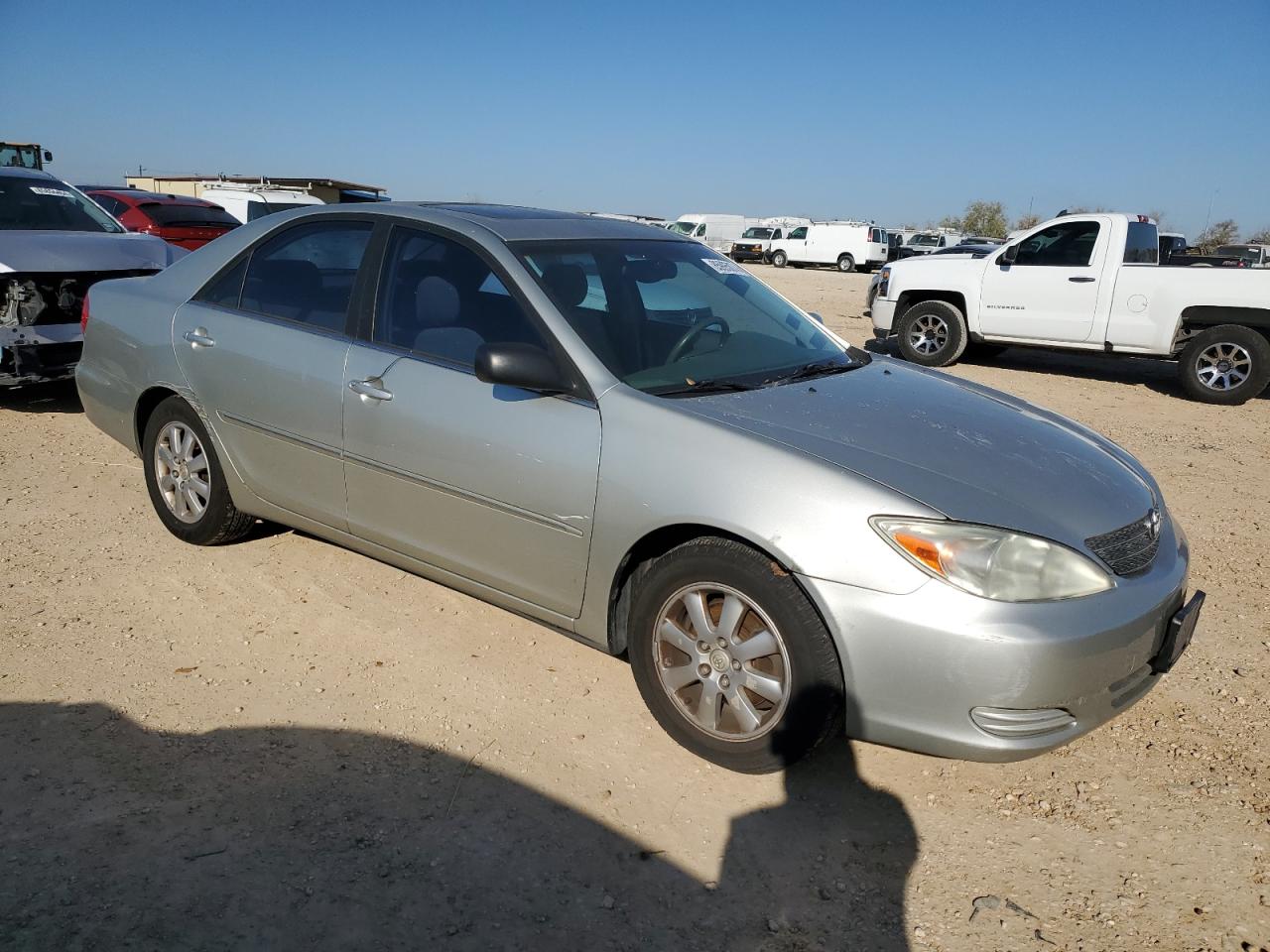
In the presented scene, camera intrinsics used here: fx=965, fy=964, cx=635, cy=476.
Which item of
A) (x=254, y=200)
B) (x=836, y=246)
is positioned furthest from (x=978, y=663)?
(x=836, y=246)

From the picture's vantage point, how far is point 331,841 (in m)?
2.63

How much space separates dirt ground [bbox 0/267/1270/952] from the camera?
2.40 metres

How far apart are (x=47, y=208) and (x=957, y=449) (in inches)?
311

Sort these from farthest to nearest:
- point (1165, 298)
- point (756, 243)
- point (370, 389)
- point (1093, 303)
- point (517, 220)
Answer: point (756, 243) → point (1093, 303) → point (1165, 298) → point (517, 220) → point (370, 389)

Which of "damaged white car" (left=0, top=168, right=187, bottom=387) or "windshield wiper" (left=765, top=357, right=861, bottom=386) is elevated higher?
"windshield wiper" (left=765, top=357, right=861, bottom=386)

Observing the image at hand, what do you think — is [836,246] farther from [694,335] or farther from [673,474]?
[673,474]

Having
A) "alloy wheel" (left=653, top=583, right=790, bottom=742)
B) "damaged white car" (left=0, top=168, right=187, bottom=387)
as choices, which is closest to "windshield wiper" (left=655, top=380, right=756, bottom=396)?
"alloy wheel" (left=653, top=583, right=790, bottom=742)

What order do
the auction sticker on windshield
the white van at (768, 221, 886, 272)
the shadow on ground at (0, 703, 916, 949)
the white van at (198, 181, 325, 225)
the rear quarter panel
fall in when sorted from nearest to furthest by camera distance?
1. the shadow on ground at (0, 703, 916, 949)
2. the auction sticker on windshield
3. the rear quarter panel
4. the white van at (198, 181, 325, 225)
5. the white van at (768, 221, 886, 272)

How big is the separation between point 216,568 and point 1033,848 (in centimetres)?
357

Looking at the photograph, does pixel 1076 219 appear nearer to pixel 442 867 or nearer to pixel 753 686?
pixel 753 686

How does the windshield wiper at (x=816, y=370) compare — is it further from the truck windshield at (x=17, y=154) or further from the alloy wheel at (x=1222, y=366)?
the truck windshield at (x=17, y=154)

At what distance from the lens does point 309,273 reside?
13.4 feet

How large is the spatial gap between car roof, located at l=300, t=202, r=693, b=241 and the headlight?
1.86 m

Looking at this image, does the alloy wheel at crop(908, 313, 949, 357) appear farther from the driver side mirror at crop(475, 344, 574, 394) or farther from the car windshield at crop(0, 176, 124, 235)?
the driver side mirror at crop(475, 344, 574, 394)
